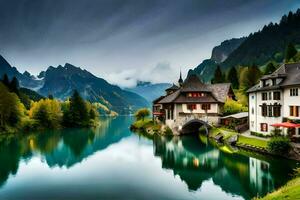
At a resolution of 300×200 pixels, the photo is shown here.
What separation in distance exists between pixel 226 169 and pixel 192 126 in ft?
134

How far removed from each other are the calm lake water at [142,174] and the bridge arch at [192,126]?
53.9 feet

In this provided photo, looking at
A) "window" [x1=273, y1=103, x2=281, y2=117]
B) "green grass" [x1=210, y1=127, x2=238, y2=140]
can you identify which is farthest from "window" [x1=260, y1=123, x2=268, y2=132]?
"green grass" [x1=210, y1=127, x2=238, y2=140]

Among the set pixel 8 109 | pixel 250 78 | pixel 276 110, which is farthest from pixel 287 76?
pixel 8 109

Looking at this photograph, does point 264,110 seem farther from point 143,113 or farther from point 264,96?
point 143,113

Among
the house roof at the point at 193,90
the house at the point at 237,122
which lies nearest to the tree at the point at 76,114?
the house roof at the point at 193,90

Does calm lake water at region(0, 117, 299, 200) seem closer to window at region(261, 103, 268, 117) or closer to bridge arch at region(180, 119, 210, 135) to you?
window at region(261, 103, 268, 117)

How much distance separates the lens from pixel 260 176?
32.2 meters

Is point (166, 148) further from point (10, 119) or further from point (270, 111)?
point (10, 119)

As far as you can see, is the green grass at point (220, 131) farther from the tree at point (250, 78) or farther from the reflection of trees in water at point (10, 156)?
the tree at point (250, 78)

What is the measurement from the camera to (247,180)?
3125cm

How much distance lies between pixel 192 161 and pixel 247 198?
17.7 meters

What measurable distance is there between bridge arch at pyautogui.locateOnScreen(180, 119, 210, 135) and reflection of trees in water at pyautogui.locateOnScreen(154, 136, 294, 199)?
18.2 m

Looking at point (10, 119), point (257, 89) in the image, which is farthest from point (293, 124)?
point (10, 119)

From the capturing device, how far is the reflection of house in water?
28475mm
